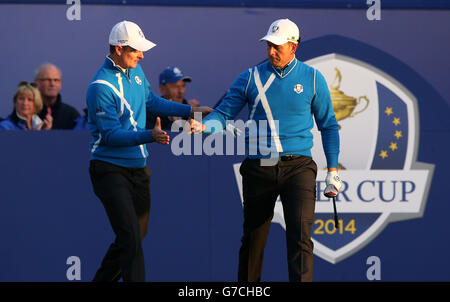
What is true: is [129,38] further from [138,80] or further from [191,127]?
[191,127]

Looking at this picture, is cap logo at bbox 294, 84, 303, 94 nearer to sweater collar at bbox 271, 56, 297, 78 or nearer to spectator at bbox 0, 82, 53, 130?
sweater collar at bbox 271, 56, 297, 78

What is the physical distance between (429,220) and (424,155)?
544mm

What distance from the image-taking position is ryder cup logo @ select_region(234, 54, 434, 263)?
24.7 feet

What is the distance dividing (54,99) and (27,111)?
0.76 m

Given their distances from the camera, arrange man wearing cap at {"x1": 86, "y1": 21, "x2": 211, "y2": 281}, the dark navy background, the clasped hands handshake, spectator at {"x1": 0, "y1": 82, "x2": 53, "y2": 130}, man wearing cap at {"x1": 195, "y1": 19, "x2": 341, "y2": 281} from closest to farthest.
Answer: the clasped hands handshake, man wearing cap at {"x1": 86, "y1": 21, "x2": 211, "y2": 281}, man wearing cap at {"x1": 195, "y1": 19, "x2": 341, "y2": 281}, the dark navy background, spectator at {"x1": 0, "y1": 82, "x2": 53, "y2": 130}

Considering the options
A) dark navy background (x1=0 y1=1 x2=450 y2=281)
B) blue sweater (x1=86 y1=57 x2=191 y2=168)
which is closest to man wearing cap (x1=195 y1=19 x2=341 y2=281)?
blue sweater (x1=86 y1=57 x2=191 y2=168)

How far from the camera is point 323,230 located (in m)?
7.55

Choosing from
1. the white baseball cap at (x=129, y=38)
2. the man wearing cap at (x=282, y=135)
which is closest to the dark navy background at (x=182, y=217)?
the man wearing cap at (x=282, y=135)

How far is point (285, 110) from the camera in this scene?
20.3 ft

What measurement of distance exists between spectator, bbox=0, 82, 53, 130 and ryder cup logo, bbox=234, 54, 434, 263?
6.24 ft

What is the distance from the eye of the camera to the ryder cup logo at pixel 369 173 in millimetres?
7531

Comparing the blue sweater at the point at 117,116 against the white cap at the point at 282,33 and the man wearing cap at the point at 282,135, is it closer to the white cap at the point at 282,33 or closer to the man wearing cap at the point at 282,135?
the man wearing cap at the point at 282,135

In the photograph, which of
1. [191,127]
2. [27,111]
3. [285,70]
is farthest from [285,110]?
[27,111]

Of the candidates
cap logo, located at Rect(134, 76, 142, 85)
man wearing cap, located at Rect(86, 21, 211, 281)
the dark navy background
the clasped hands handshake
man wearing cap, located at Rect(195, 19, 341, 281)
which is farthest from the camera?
the dark navy background
